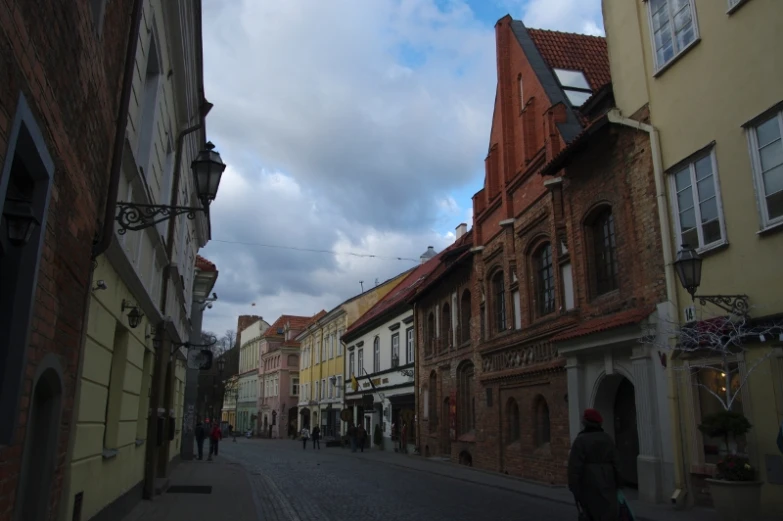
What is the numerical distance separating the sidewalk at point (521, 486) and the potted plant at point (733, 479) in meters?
0.41

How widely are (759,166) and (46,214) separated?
10.0m

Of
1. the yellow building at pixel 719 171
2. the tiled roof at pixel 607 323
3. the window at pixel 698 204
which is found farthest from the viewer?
the tiled roof at pixel 607 323

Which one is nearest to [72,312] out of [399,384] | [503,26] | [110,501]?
[110,501]

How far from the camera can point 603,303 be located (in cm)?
1500

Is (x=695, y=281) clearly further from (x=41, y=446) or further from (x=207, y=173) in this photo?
(x=41, y=446)

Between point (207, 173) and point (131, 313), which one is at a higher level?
point (207, 173)

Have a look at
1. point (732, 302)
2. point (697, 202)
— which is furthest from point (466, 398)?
point (732, 302)

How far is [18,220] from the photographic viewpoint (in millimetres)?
3949

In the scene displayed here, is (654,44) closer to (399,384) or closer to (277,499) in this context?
(277,499)

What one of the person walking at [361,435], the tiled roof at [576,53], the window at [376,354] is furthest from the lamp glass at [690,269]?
the window at [376,354]

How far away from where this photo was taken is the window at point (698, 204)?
11312mm

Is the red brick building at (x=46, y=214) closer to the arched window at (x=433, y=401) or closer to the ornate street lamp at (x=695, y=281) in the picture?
the ornate street lamp at (x=695, y=281)

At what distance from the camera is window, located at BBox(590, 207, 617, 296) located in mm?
15102

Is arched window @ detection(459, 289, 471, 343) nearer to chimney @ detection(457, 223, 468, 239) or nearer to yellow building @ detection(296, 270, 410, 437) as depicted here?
chimney @ detection(457, 223, 468, 239)
